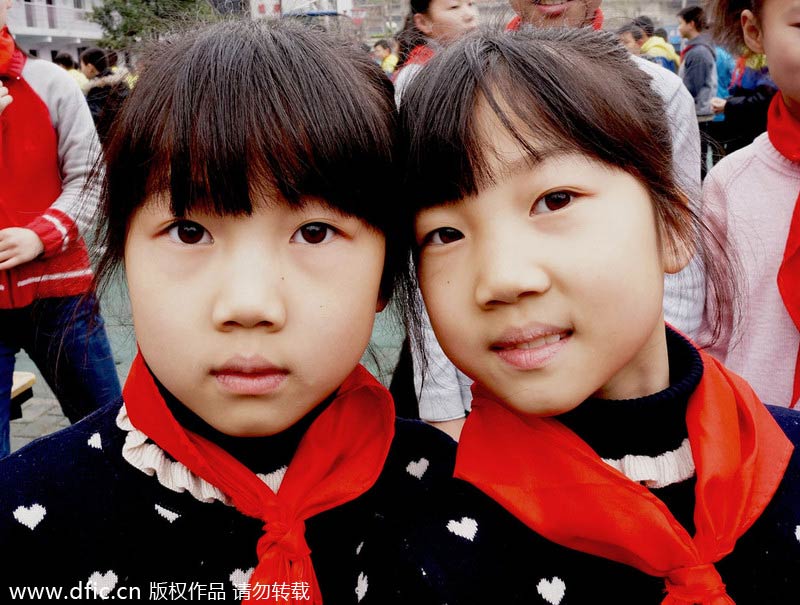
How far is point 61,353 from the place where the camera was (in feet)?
8.64

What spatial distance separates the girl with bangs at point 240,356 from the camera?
1.11 meters

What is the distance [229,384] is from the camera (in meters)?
1.11

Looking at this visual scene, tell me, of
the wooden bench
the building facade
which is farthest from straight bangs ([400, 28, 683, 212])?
the building facade

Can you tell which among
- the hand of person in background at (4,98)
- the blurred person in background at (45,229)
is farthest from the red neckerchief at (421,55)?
the hand of person in background at (4,98)

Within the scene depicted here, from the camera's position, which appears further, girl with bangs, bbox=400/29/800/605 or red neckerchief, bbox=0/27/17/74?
red neckerchief, bbox=0/27/17/74

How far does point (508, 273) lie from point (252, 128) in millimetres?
441

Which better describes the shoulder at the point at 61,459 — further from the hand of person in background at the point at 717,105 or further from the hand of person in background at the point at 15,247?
the hand of person in background at the point at 717,105

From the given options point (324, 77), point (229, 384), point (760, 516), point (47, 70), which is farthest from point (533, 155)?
point (47, 70)

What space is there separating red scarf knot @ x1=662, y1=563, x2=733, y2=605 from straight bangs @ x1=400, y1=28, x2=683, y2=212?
0.58m

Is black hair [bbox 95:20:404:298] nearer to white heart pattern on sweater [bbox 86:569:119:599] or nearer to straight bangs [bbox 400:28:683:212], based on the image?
straight bangs [bbox 400:28:683:212]

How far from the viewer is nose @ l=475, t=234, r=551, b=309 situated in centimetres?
106

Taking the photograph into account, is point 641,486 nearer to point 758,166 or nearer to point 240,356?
point 240,356

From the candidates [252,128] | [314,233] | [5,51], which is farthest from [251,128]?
[5,51]

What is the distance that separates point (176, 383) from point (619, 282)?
0.68 metres
